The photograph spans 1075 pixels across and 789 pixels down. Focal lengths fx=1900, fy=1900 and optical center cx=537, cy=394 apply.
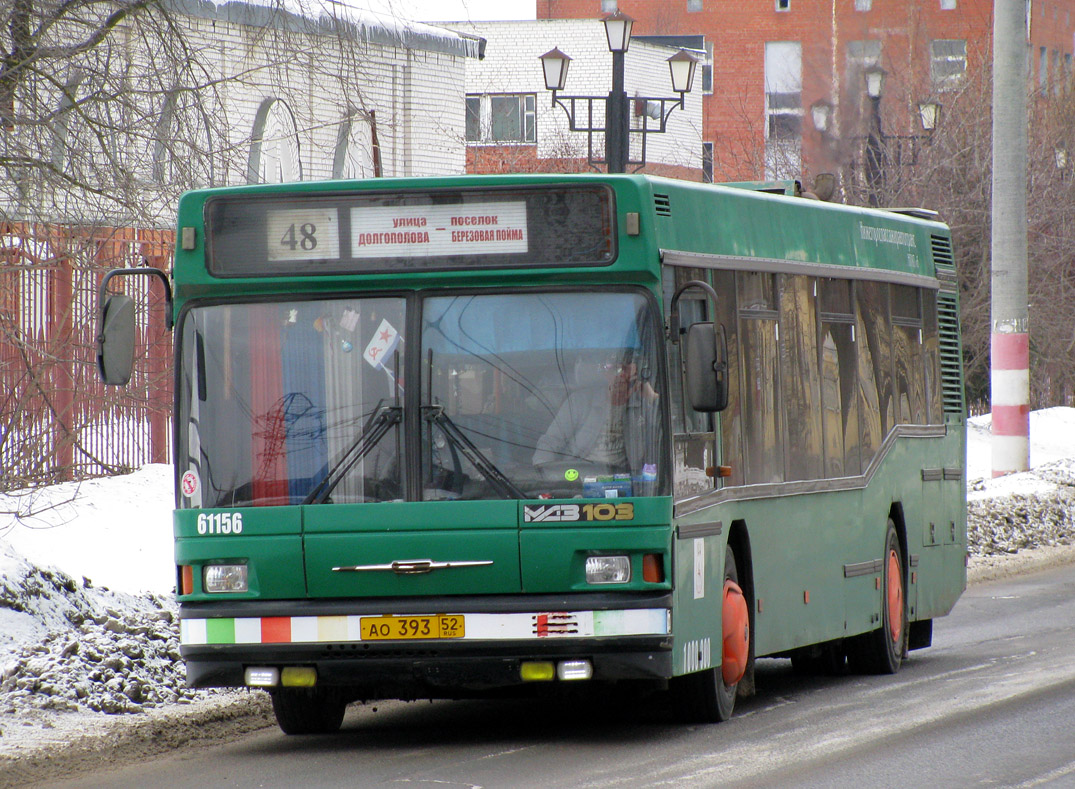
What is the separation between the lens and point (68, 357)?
547 inches

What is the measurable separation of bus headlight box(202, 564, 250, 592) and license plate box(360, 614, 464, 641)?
59 centimetres

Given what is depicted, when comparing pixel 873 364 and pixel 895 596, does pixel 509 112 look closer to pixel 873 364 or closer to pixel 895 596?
pixel 895 596

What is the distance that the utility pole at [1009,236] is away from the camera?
77.4 feet

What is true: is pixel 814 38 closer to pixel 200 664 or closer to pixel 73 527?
pixel 73 527

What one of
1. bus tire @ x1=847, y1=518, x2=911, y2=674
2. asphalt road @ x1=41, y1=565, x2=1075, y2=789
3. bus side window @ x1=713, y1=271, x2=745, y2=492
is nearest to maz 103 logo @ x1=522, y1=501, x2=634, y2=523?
asphalt road @ x1=41, y1=565, x2=1075, y2=789

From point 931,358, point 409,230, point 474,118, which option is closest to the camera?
point 409,230

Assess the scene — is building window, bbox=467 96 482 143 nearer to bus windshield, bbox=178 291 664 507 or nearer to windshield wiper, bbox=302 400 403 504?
bus windshield, bbox=178 291 664 507

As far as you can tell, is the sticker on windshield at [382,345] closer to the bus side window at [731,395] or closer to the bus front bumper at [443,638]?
the bus front bumper at [443,638]

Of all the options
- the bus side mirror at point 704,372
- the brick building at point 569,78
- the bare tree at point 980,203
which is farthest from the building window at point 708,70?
the bus side mirror at point 704,372

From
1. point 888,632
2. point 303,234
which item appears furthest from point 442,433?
point 888,632

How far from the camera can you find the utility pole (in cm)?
2359

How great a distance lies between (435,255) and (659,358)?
3.60 ft

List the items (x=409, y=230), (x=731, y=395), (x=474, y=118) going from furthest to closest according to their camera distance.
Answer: (x=474, y=118)
(x=731, y=395)
(x=409, y=230)

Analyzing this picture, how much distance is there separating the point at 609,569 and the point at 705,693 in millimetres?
1356
